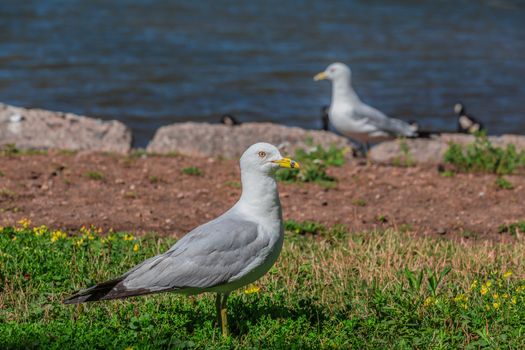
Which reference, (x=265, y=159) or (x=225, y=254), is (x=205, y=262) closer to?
(x=225, y=254)

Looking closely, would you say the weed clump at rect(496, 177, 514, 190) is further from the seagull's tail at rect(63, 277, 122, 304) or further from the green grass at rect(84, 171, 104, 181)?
the seagull's tail at rect(63, 277, 122, 304)

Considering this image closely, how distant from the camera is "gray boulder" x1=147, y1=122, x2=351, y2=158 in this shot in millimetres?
13367

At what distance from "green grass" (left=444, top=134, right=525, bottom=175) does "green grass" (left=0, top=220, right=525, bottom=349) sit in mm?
3222

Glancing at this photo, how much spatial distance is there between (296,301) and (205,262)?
1021mm

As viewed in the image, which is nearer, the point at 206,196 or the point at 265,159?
the point at 265,159

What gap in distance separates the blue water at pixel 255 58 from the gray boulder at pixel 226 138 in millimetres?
2550

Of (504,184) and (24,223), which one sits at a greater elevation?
(24,223)

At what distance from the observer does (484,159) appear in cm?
1163

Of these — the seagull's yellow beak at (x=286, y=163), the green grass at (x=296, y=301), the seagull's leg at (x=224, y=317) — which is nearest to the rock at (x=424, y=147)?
the green grass at (x=296, y=301)

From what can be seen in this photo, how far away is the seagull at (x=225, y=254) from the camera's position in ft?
19.6

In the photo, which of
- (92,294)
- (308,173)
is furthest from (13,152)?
(92,294)

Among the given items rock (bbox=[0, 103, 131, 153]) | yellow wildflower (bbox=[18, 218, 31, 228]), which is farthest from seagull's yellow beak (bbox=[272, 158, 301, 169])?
rock (bbox=[0, 103, 131, 153])

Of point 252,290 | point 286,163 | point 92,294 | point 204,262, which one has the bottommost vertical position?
point 252,290

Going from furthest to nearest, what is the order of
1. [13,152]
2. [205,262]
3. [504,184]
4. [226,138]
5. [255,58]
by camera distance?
1. [255,58]
2. [226,138]
3. [13,152]
4. [504,184]
5. [205,262]
